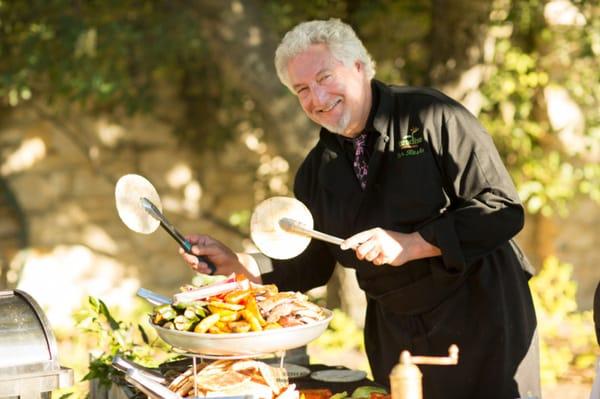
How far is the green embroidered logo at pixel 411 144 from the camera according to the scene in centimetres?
245

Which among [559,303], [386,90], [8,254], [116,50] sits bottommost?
[559,303]

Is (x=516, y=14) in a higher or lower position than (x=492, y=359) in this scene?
higher

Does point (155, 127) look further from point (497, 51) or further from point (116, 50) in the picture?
point (497, 51)

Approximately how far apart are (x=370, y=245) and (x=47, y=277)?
4033 millimetres

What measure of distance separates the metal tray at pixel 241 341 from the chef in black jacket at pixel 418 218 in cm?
53

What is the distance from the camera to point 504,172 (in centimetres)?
238

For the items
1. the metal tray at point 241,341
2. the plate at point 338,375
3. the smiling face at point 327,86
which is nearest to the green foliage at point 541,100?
the smiling face at point 327,86

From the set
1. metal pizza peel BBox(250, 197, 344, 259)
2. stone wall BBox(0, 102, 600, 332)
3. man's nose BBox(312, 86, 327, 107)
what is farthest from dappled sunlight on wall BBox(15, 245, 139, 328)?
metal pizza peel BBox(250, 197, 344, 259)

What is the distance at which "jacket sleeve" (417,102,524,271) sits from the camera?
2297 millimetres

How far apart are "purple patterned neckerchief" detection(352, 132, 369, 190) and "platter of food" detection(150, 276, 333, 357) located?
63cm

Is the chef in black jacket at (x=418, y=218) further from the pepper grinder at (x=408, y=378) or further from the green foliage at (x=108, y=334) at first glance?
the pepper grinder at (x=408, y=378)

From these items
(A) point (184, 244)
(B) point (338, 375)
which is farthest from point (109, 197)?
(B) point (338, 375)

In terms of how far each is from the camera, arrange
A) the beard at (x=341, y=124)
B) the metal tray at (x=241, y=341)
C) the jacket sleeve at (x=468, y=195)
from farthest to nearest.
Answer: the beard at (x=341, y=124), the jacket sleeve at (x=468, y=195), the metal tray at (x=241, y=341)

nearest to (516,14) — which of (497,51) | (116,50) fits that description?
(497,51)
